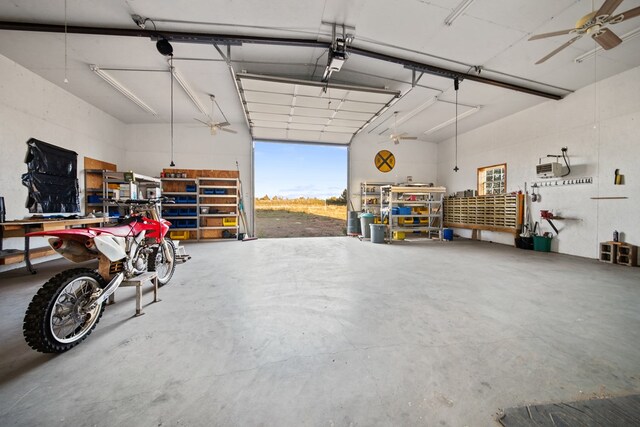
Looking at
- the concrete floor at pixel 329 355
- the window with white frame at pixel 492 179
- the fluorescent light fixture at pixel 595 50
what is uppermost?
the fluorescent light fixture at pixel 595 50

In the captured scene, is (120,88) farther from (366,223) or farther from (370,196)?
(370,196)

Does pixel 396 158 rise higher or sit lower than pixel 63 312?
higher

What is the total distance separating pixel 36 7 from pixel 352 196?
7.88 m

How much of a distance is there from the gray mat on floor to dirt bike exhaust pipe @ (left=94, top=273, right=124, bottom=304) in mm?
2816

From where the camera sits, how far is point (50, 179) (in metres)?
4.82

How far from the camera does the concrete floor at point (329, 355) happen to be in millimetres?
1247

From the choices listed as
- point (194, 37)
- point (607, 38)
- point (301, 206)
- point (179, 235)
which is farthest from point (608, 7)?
point (301, 206)

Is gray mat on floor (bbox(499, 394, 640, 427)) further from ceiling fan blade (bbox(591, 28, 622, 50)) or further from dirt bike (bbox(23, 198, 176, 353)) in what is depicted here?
ceiling fan blade (bbox(591, 28, 622, 50))

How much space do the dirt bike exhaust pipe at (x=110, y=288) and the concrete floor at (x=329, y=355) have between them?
0.29 m

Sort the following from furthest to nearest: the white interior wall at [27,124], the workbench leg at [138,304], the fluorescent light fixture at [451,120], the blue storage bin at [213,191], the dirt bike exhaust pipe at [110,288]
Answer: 1. the blue storage bin at [213,191]
2. the fluorescent light fixture at [451,120]
3. the white interior wall at [27,124]
4. the workbench leg at [138,304]
5. the dirt bike exhaust pipe at [110,288]

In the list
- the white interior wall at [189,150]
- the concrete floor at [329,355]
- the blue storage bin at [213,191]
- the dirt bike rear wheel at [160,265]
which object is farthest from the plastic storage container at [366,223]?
the dirt bike rear wheel at [160,265]

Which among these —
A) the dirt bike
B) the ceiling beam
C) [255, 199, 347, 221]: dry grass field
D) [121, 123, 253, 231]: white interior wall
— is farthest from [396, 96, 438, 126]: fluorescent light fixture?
[255, 199, 347, 221]: dry grass field

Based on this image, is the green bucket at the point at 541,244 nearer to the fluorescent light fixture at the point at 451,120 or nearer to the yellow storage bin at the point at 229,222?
the fluorescent light fixture at the point at 451,120

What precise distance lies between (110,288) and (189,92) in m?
5.09
